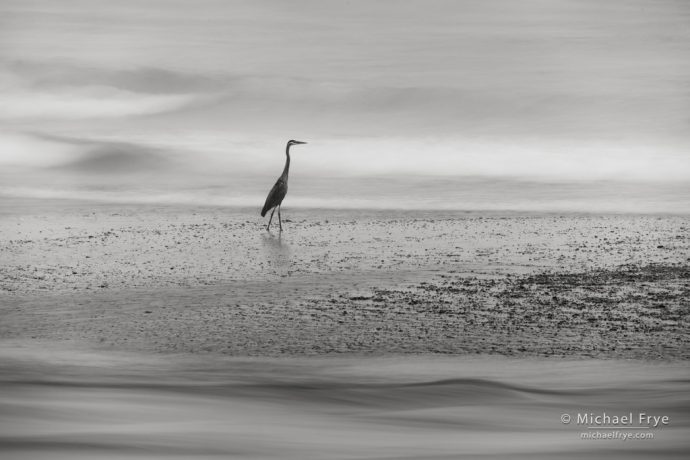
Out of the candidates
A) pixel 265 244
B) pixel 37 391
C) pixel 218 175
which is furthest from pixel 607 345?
pixel 218 175

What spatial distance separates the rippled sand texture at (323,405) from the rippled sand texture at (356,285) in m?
0.32

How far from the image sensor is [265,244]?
36.0 feet

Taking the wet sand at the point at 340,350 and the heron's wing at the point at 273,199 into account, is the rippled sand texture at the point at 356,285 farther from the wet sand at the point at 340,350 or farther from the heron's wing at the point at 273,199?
the heron's wing at the point at 273,199

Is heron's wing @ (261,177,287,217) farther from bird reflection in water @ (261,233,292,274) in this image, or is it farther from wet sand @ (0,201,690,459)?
wet sand @ (0,201,690,459)

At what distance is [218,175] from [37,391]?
12.1m

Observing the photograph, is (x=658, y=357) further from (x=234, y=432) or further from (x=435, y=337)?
(x=234, y=432)

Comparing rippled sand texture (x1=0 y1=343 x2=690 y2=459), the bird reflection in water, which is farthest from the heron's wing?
rippled sand texture (x1=0 y1=343 x2=690 y2=459)

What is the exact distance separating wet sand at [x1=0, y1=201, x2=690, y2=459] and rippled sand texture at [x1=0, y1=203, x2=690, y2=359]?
0.03m

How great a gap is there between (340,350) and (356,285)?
2.18 m

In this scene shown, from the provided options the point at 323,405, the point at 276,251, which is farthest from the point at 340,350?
the point at 276,251

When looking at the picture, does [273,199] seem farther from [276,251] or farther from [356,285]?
[356,285]

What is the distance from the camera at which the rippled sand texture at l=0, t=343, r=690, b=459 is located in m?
4.72

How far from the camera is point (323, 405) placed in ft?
17.9

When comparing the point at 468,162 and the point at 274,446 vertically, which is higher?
the point at 468,162
